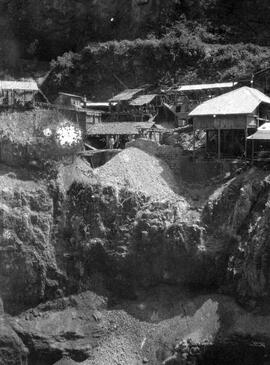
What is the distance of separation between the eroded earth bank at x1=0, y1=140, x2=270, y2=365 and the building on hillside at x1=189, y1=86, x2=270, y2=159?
297cm

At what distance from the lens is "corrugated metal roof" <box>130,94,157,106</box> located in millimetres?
59906

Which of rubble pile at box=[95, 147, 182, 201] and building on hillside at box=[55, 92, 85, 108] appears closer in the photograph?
rubble pile at box=[95, 147, 182, 201]

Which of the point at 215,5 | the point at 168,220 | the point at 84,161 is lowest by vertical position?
the point at 168,220

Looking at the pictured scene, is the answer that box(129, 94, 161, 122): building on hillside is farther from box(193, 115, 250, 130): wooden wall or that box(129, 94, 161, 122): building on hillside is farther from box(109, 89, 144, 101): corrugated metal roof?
box(193, 115, 250, 130): wooden wall

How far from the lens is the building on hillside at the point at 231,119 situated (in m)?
47.3

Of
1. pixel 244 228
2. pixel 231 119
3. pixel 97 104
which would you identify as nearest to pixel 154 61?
pixel 97 104

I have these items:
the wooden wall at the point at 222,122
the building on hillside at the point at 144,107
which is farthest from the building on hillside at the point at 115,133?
the wooden wall at the point at 222,122

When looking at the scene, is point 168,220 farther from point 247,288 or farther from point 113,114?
point 113,114

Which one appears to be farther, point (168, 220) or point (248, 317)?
point (168, 220)

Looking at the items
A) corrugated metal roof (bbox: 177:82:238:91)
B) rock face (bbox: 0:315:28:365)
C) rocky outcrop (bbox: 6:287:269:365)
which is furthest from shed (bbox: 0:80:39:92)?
rock face (bbox: 0:315:28:365)

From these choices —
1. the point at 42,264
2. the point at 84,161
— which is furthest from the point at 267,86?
the point at 42,264

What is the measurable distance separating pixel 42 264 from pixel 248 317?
1489cm

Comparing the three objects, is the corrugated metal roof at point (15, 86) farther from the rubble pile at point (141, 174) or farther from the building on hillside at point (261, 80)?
the building on hillside at point (261, 80)

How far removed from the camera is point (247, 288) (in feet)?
135
